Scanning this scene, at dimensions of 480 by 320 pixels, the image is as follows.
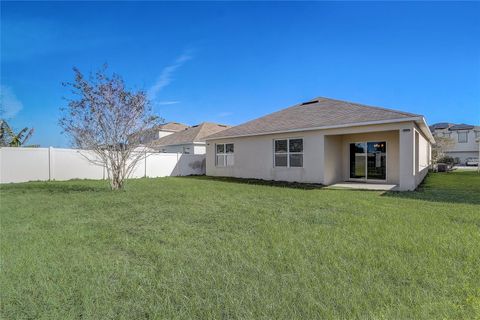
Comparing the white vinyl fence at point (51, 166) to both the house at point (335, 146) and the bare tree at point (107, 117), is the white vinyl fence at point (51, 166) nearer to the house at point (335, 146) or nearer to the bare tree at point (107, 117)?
the bare tree at point (107, 117)

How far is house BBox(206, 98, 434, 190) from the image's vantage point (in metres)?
11.6

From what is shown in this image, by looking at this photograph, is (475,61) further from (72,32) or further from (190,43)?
(72,32)

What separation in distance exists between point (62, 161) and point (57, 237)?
1381cm

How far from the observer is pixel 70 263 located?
12.2 feet

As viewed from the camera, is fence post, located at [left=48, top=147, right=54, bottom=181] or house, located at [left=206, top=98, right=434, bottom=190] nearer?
house, located at [left=206, top=98, right=434, bottom=190]

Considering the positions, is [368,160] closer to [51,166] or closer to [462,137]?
[51,166]

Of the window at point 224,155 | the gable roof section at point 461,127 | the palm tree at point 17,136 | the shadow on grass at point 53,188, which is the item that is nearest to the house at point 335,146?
the window at point 224,155

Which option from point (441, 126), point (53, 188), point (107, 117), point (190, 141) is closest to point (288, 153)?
point (107, 117)

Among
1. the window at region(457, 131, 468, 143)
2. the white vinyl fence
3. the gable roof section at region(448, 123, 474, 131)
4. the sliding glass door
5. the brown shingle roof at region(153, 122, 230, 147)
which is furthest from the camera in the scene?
the window at region(457, 131, 468, 143)

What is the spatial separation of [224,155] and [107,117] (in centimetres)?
991

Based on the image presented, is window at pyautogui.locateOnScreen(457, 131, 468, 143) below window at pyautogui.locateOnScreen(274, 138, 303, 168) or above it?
above

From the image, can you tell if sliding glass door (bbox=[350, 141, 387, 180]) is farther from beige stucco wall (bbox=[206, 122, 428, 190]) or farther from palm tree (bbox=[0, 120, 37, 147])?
palm tree (bbox=[0, 120, 37, 147])

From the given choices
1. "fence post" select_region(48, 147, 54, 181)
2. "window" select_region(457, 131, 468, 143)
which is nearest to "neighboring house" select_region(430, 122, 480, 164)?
"window" select_region(457, 131, 468, 143)

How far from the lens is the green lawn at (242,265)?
8.57ft
